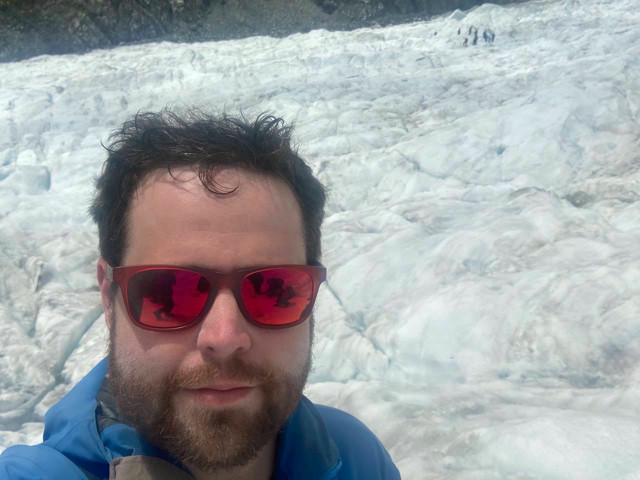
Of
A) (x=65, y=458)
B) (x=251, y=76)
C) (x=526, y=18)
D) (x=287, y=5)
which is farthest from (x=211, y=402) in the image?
(x=287, y=5)

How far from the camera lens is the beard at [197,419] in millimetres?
1019

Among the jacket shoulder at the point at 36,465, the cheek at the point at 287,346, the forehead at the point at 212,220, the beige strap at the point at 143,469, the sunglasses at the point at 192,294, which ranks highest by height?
the forehead at the point at 212,220

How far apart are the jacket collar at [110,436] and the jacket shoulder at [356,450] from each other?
0.31 ft

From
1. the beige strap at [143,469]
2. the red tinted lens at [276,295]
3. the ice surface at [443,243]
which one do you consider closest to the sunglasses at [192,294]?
the red tinted lens at [276,295]

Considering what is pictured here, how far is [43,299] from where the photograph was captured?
10.0ft

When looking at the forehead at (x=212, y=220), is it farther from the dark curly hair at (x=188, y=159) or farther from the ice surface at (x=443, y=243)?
the ice surface at (x=443, y=243)

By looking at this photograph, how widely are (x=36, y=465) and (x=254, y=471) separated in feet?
1.38

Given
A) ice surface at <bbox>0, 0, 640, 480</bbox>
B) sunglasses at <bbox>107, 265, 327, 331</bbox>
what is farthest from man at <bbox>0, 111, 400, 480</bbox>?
ice surface at <bbox>0, 0, 640, 480</bbox>

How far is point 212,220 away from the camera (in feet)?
3.59

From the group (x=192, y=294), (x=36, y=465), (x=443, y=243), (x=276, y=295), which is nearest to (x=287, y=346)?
(x=276, y=295)

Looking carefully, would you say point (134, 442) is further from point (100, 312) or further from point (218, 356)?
point (100, 312)

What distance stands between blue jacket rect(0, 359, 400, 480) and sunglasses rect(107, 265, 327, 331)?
0.19 metres

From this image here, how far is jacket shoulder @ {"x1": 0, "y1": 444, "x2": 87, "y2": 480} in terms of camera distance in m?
0.89

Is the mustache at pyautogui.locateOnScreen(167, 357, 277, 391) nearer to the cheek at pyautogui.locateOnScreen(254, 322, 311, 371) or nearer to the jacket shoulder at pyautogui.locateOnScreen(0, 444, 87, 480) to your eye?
the cheek at pyautogui.locateOnScreen(254, 322, 311, 371)
